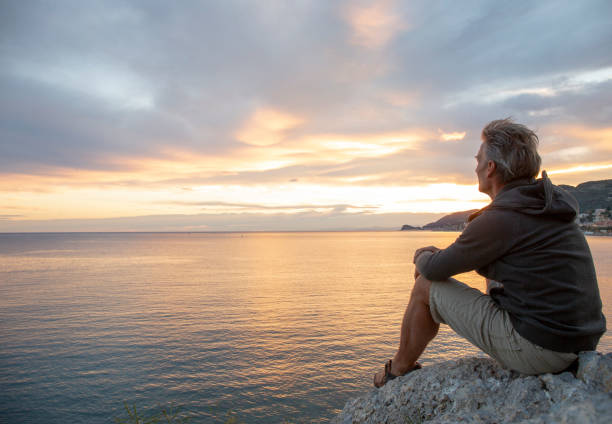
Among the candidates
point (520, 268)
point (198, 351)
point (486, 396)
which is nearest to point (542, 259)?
point (520, 268)

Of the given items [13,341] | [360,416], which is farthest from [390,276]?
[360,416]

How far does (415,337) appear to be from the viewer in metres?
4.68

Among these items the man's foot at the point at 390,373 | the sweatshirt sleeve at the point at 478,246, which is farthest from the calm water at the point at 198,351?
the sweatshirt sleeve at the point at 478,246

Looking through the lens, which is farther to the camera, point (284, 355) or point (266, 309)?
point (266, 309)

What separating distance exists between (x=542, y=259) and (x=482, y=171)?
3.55ft

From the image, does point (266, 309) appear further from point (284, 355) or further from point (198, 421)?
point (198, 421)

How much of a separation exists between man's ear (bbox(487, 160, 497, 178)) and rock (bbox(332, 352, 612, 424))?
193 cm

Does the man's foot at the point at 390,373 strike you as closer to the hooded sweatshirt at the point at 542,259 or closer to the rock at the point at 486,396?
the rock at the point at 486,396

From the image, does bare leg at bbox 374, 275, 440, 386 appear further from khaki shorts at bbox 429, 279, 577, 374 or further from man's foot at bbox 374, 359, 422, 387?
man's foot at bbox 374, 359, 422, 387

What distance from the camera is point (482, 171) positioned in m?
4.13

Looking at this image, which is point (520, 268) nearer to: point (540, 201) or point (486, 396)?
point (540, 201)

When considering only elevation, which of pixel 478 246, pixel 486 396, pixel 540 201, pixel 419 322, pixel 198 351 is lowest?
pixel 198 351

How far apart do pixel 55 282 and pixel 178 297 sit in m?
15.5

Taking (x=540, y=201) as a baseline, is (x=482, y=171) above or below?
above
